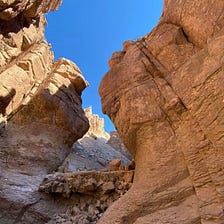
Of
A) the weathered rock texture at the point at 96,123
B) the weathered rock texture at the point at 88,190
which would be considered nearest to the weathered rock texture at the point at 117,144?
the weathered rock texture at the point at 96,123

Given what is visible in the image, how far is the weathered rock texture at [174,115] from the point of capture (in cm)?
636

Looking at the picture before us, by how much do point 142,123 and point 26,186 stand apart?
6.11 meters

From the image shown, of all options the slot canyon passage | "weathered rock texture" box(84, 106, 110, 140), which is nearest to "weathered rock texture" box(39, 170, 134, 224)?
the slot canyon passage

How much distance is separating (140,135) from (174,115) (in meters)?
1.43

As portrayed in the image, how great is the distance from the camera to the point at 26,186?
1119 cm

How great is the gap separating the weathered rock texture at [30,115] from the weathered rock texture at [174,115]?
15.0 feet

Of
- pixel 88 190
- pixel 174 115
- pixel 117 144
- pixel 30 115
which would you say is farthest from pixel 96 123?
pixel 174 115

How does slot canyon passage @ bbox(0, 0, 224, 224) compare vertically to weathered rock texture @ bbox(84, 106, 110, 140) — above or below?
below

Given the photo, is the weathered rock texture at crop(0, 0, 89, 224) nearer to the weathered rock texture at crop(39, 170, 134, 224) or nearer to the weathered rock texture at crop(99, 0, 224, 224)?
the weathered rock texture at crop(39, 170, 134, 224)

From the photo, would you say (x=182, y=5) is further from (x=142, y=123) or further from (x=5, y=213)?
(x=5, y=213)

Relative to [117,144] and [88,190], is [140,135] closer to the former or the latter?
[88,190]

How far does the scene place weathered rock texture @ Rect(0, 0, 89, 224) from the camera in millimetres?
10562

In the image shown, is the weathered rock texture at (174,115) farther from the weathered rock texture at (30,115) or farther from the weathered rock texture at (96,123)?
the weathered rock texture at (96,123)

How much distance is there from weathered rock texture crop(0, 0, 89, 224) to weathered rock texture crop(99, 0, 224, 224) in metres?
4.56
